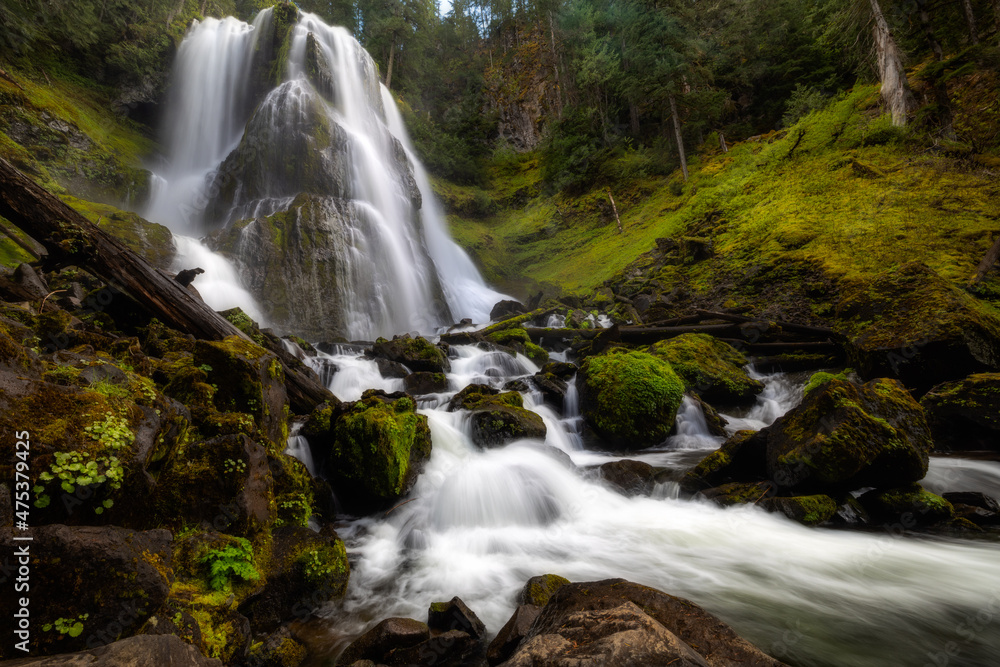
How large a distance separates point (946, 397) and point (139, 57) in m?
36.1

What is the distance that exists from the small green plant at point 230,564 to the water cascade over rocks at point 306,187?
13.0 m

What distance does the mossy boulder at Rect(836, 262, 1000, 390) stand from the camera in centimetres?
683

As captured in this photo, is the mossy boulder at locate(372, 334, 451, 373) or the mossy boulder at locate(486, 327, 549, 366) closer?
the mossy boulder at locate(372, 334, 451, 373)

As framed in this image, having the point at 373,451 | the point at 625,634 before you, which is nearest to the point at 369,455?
the point at 373,451

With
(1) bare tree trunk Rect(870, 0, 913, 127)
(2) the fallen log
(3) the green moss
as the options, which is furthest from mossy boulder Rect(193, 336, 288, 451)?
(1) bare tree trunk Rect(870, 0, 913, 127)

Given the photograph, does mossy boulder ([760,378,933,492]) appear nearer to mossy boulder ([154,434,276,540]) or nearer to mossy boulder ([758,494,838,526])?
mossy boulder ([758,494,838,526])

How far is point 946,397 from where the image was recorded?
633cm

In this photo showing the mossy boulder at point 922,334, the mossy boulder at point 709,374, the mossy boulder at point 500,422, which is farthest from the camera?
the mossy boulder at point 709,374

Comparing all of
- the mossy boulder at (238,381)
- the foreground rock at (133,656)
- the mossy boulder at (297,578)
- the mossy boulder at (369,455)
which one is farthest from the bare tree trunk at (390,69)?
the foreground rock at (133,656)

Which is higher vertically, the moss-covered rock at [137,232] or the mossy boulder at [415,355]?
the moss-covered rock at [137,232]

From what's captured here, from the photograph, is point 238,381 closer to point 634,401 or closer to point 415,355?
point 634,401

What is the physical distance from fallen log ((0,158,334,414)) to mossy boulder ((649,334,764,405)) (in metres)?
7.60

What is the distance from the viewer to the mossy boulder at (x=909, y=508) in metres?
4.63

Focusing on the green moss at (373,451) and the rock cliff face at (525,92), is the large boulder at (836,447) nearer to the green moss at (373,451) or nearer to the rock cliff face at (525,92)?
the green moss at (373,451)
